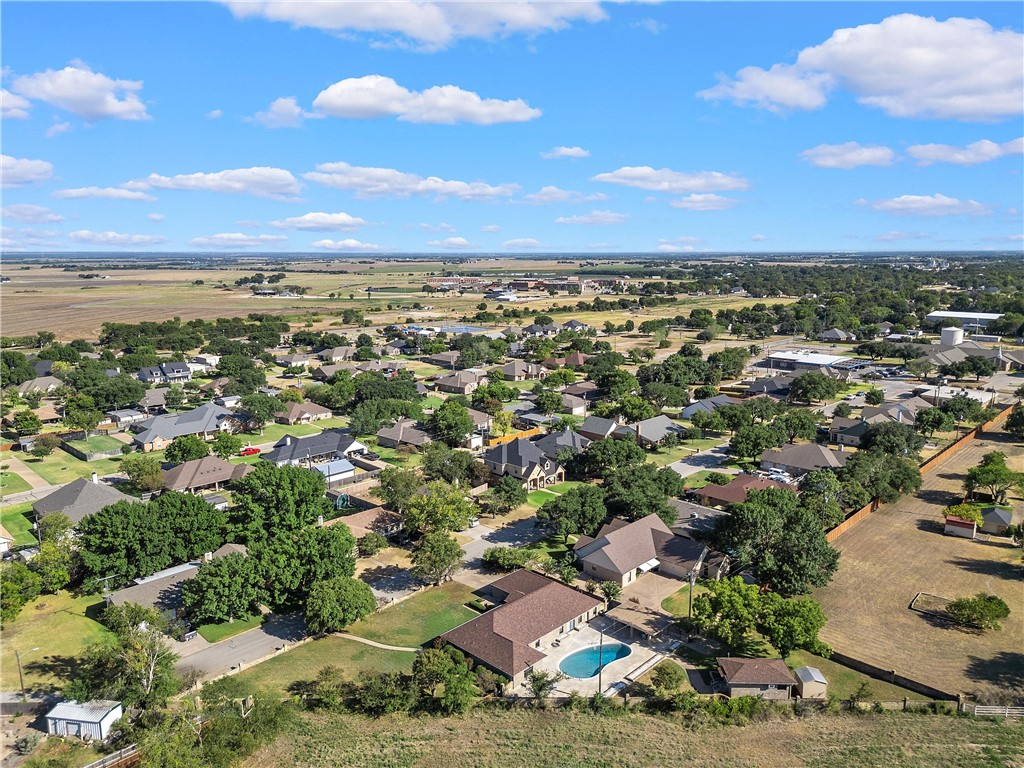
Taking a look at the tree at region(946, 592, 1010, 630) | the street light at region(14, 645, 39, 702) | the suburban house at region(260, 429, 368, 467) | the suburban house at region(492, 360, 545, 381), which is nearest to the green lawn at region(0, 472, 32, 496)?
the suburban house at region(260, 429, 368, 467)

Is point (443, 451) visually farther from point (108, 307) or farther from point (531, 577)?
point (108, 307)

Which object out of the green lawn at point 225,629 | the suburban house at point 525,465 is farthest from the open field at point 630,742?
the suburban house at point 525,465

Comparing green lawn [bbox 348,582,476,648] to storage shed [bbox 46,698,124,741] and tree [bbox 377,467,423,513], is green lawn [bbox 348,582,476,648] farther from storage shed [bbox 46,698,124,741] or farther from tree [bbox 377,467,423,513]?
storage shed [bbox 46,698,124,741]

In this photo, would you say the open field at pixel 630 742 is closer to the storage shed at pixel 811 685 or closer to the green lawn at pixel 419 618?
the storage shed at pixel 811 685

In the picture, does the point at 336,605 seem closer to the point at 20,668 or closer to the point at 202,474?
the point at 20,668

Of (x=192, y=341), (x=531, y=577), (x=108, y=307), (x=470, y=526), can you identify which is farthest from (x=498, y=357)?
(x=108, y=307)

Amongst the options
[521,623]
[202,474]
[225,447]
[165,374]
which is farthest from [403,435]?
[165,374]
